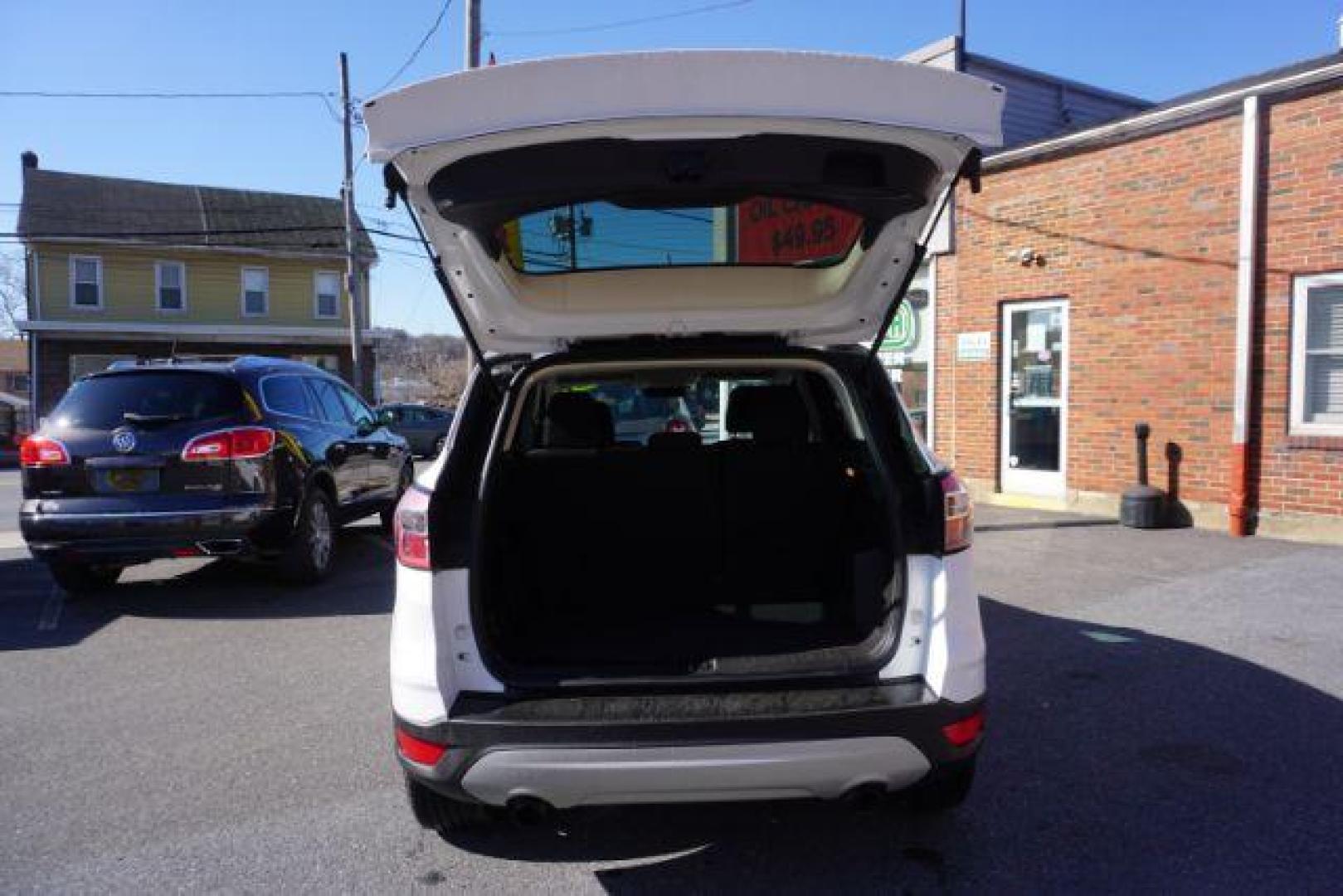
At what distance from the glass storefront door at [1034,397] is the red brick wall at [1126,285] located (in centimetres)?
12

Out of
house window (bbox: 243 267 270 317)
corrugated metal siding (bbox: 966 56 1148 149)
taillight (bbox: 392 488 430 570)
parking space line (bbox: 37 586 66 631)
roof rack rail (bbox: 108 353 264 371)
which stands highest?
corrugated metal siding (bbox: 966 56 1148 149)

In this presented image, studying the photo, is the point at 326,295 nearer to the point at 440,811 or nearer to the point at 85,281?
the point at 85,281

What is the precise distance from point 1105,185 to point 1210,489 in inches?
120

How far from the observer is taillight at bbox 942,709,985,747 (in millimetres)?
2463

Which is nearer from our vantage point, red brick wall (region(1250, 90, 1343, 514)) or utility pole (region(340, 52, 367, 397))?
red brick wall (region(1250, 90, 1343, 514))

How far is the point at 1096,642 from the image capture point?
497cm

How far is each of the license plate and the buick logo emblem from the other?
4.9 inches

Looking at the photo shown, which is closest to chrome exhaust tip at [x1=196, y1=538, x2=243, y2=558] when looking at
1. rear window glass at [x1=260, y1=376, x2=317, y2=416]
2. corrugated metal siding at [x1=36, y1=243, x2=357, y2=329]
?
rear window glass at [x1=260, y1=376, x2=317, y2=416]

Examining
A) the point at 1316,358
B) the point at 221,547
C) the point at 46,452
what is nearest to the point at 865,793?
the point at 221,547

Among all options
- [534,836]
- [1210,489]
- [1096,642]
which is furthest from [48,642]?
[1210,489]

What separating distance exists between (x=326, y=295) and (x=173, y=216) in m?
4.73

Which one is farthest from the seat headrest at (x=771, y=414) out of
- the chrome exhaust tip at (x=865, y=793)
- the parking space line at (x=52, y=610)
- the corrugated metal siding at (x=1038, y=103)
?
the corrugated metal siding at (x=1038, y=103)

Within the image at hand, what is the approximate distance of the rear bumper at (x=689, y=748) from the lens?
2.36m

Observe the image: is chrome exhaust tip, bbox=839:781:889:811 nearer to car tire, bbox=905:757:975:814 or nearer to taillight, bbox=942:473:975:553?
car tire, bbox=905:757:975:814
